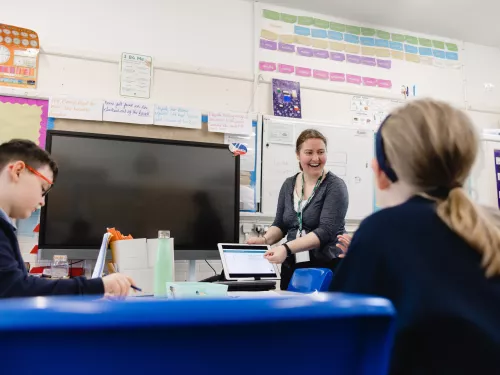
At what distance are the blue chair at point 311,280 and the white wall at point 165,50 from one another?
1349mm

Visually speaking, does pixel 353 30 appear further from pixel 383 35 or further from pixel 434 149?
pixel 434 149

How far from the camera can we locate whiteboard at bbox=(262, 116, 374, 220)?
10.9 ft

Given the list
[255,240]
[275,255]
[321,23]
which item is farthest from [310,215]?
[321,23]

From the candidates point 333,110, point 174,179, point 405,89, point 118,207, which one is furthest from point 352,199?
point 118,207

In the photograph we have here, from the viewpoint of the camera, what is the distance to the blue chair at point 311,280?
165 cm

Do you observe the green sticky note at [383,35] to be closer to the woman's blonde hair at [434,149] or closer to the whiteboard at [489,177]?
the whiteboard at [489,177]

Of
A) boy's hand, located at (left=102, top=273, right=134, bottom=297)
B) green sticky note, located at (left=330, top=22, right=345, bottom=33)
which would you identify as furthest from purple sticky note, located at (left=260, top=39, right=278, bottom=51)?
boy's hand, located at (left=102, top=273, right=134, bottom=297)

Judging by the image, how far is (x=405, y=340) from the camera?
681 millimetres

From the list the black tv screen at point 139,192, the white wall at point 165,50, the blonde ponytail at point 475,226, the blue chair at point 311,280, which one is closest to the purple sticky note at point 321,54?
the white wall at point 165,50

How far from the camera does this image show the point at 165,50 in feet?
10.5

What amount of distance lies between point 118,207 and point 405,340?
2331mm

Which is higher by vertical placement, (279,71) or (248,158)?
(279,71)

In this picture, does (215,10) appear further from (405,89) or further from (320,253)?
(320,253)

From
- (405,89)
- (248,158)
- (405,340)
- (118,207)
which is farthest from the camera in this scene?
(405,89)
